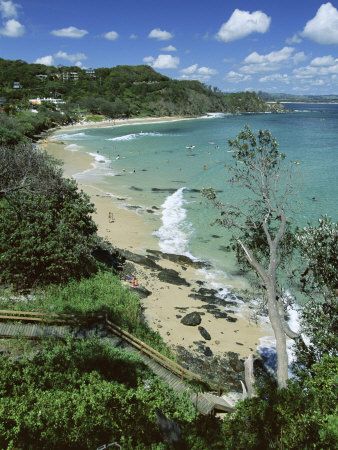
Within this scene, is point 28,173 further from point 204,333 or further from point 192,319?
point 204,333

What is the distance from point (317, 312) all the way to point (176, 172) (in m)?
51.3

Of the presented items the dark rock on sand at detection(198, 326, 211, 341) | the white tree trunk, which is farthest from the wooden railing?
the dark rock on sand at detection(198, 326, 211, 341)

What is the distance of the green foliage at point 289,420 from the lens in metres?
8.31

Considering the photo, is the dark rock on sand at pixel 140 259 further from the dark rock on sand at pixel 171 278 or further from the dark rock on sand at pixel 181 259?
the dark rock on sand at pixel 181 259

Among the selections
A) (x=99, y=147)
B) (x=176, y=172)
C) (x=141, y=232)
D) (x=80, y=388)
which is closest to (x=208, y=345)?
(x=80, y=388)

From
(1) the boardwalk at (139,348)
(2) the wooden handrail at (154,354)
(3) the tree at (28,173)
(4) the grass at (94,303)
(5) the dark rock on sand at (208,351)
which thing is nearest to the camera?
(1) the boardwalk at (139,348)

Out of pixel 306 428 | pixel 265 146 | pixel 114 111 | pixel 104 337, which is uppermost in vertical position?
pixel 114 111

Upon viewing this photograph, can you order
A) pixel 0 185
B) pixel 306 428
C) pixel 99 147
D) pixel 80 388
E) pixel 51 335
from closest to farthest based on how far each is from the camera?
pixel 306 428, pixel 80 388, pixel 51 335, pixel 0 185, pixel 99 147

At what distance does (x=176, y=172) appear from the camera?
63938 mm

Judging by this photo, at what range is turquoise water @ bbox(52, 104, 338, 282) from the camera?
35.0 m

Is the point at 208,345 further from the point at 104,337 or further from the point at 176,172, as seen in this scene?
the point at 176,172

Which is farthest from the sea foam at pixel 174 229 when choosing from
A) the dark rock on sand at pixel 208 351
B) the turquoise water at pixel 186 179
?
the dark rock on sand at pixel 208 351

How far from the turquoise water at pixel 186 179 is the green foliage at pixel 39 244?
1132cm

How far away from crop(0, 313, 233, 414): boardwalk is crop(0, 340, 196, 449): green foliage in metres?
1.20
